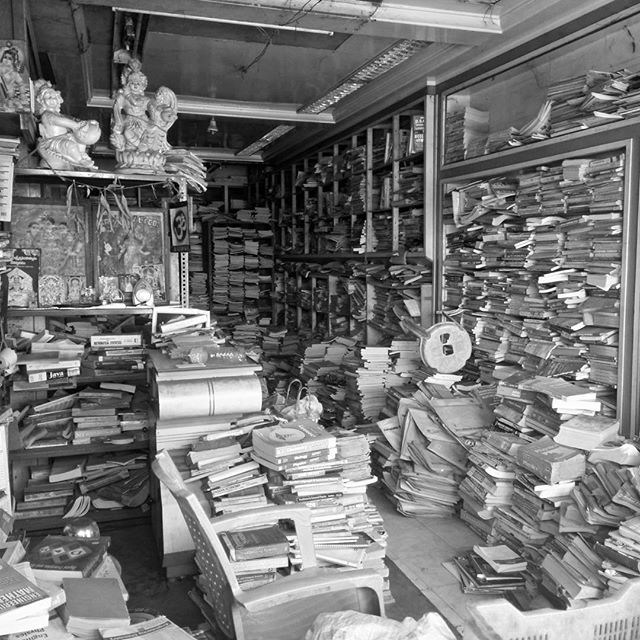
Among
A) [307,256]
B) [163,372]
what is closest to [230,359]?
[163,372]

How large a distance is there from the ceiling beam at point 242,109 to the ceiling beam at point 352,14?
2.62 meters

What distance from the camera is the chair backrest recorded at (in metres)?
2.09

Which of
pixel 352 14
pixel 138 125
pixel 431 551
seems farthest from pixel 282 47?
pixel 431 551

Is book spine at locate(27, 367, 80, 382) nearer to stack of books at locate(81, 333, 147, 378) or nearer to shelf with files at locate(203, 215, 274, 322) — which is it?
stack of books at locate(81, 333, 147, 378)

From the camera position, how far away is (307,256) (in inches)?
325

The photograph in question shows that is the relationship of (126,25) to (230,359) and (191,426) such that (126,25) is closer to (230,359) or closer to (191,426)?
(230,359)

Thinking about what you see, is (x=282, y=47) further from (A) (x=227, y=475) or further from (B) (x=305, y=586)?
(B) (x=305, y=586)

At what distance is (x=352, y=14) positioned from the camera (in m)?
3.67

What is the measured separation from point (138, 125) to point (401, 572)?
3.00 metres

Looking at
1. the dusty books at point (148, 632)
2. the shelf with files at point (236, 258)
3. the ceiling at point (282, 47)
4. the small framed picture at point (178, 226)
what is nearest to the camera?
the dusty books at point (148, 632)

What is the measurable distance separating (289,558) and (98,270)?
2.96m

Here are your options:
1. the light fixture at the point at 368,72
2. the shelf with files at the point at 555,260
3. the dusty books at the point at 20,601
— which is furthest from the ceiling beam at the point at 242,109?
the dusty books at the point at 20,601

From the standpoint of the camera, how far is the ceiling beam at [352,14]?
11.6ft

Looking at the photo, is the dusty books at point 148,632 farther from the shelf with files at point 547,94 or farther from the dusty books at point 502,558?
the shelf with files at point 547,94
